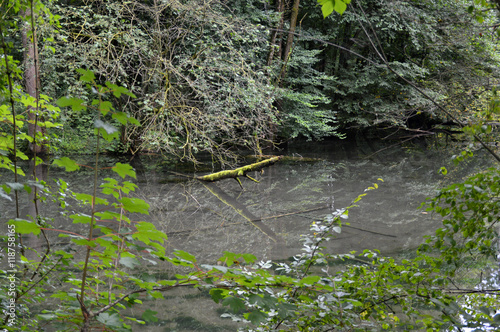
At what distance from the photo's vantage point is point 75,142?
479 inches

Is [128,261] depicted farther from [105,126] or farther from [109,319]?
[105,126]

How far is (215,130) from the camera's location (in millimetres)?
9430

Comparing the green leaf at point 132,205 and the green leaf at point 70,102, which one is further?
the green leaf at point 132,205

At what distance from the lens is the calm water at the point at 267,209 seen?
470 cm

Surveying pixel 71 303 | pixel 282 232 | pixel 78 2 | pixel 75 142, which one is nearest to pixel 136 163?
pixel 75 142

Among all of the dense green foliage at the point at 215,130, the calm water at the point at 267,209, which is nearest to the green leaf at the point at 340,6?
the dense green foliage at the point at 215,130

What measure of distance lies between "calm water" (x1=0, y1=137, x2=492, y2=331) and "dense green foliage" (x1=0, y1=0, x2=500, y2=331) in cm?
45

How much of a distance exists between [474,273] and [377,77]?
39.1ft

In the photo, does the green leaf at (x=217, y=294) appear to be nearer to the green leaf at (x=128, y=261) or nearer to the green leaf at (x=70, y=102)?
the green leaf at (x=128, y=261)

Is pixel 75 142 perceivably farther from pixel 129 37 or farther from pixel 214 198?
pixel 214 198

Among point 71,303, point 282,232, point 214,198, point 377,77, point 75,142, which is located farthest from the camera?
point 377,77

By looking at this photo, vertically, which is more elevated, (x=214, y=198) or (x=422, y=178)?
(x=422, y=178)

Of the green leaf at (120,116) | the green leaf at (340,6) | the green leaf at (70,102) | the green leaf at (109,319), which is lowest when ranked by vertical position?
the green leaf at (109,319)

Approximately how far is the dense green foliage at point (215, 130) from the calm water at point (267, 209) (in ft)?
1.47
